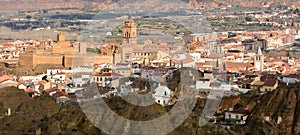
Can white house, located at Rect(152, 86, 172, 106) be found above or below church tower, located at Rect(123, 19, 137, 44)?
below

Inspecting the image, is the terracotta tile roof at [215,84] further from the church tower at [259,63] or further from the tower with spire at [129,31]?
the tower with spire at [129,31]

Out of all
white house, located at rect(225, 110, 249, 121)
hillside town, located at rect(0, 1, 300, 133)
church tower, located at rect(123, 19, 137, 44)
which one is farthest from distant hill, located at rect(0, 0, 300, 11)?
white house, located at rect(225, 110, 249, 121)

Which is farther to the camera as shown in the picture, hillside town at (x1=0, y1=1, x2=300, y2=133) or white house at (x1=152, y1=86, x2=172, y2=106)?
hillside town at (x1=0, y1=1, x2=300, y2=133)

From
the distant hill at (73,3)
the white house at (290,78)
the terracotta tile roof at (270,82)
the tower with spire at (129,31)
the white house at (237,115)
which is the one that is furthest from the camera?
the distant hill at (73,3)

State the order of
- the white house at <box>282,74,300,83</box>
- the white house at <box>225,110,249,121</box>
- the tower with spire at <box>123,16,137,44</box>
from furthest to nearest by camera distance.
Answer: the tower with spire at <box>123,16,137,44</box>
the white house at <box>282,74,300,83</box>
the white house at <box>225,110,249,121</box>

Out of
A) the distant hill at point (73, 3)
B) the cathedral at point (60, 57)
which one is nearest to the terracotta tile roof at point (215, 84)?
the cathedral at point (60, 57)

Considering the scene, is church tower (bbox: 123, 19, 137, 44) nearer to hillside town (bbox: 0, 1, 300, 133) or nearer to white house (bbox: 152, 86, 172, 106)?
hillside town (bbox: 0, 1, 300, 133)

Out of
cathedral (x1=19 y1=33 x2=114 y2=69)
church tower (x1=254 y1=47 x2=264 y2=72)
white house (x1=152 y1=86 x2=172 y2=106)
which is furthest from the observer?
cathedral (x1=19 y1=33 x2=114 y2=69)

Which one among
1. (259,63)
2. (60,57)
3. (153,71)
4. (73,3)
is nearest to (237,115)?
(153,71)
